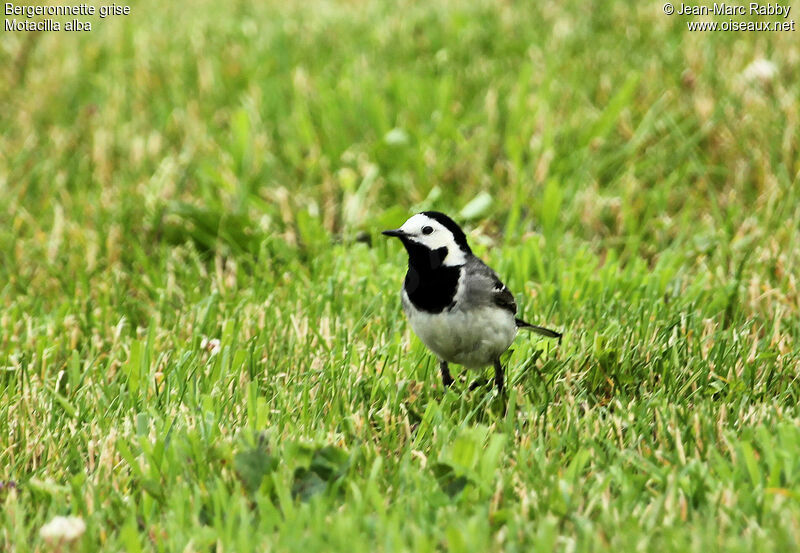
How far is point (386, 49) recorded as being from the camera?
7969 mm

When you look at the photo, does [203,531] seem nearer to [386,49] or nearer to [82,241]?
[82,241]

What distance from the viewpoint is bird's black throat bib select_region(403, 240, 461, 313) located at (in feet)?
12.8

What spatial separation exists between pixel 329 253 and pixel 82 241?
1.37m

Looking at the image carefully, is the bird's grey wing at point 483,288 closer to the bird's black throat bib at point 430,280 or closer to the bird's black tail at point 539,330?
the bird's black throat bib at point 430,280

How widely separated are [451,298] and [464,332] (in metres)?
0.14

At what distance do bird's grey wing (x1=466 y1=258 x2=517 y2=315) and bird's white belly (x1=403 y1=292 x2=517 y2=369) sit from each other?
0.03 meters

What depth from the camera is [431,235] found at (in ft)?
12.9

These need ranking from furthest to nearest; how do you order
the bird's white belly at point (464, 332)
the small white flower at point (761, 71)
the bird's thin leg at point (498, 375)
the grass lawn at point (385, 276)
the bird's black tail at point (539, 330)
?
1. the small white flower at point (761, 71)
2. the bird's black tail at point (539, 330)
3. the bird's thin leg at point (498, 375)
4. the bird's white belly at point (464, 332)
5. the grass lawn at point (385, 276)

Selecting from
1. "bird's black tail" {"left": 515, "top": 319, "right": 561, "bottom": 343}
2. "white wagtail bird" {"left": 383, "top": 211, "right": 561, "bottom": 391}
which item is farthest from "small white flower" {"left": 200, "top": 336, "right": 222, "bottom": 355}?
"bird's black tail" {"left": 515, "top": 319, "right": 561, "bottom": 343}

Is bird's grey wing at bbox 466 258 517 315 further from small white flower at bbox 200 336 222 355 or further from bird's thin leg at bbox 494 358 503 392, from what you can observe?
small white flower at bbox 200 336 222 355

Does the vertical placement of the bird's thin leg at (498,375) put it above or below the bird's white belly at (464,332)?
below

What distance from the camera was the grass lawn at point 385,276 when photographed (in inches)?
122

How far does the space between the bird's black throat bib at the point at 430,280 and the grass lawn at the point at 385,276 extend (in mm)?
339

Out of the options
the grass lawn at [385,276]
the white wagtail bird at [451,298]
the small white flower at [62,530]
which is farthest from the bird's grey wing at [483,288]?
the small white flower at [62,530]
